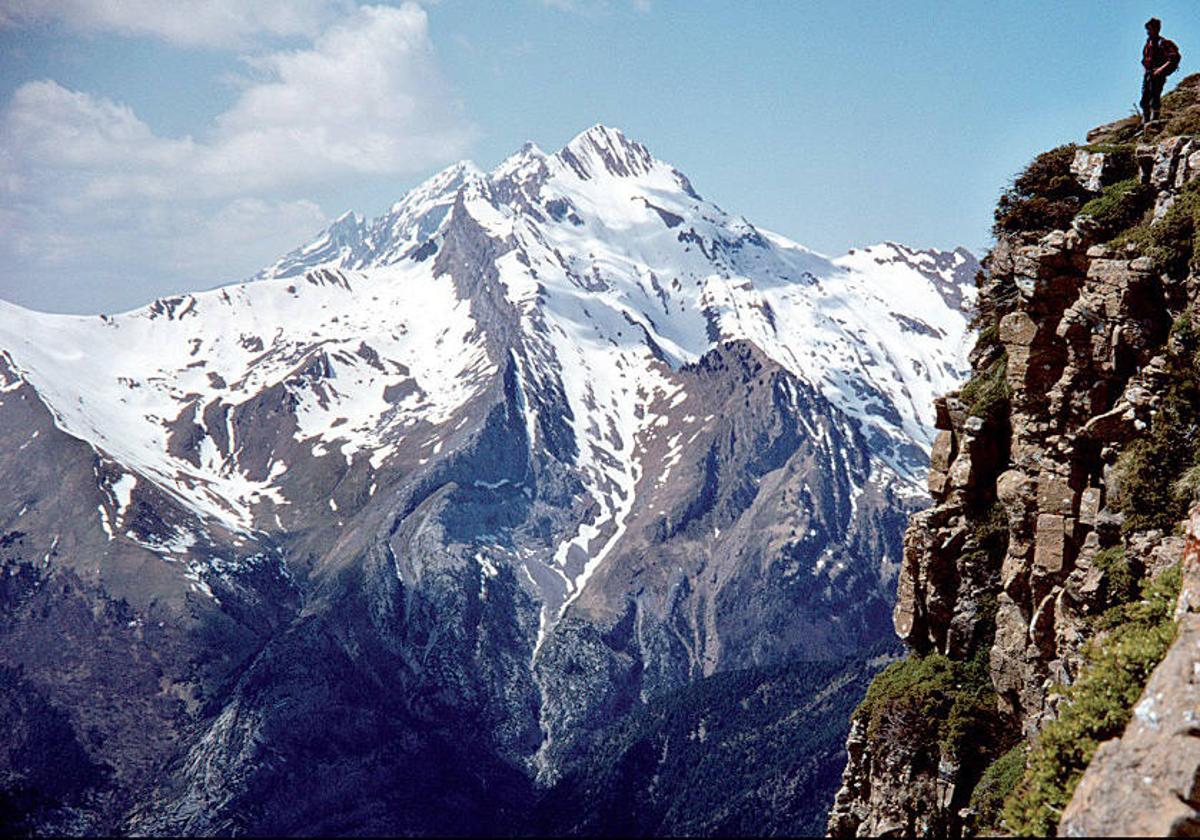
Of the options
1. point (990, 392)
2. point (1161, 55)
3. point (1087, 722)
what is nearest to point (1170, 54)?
point (1161, 55)

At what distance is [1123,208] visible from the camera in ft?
160

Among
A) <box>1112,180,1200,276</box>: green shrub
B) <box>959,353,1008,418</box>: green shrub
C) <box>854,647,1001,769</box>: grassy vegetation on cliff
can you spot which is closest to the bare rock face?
<box>1112,180,1200,276</box>: green shrub

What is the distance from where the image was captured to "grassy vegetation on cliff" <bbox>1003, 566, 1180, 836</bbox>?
33.2 m

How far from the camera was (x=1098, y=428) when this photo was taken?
4447 cm

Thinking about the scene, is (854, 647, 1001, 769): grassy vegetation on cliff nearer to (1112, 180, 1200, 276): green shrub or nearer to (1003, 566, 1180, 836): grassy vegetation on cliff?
(1003, 566, 1180, 836): grassy vegetation on cliff

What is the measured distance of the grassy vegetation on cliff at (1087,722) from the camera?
33188 millimetres

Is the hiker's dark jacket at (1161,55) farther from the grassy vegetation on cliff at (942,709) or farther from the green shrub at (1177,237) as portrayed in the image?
the grassy vegetation on cliff at (942,709)

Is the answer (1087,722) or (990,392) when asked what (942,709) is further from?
(1087,722)

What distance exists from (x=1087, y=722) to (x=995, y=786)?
50.7 feet

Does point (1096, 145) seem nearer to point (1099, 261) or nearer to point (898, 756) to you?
point (1099, 261)

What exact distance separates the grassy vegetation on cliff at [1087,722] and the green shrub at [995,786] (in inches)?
414

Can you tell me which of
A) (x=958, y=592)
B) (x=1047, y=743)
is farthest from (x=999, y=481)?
(x=1047, y=743)

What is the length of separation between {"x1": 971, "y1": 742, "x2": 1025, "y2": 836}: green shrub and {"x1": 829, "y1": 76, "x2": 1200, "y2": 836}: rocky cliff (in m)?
0.13

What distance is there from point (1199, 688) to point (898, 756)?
94.5ft
